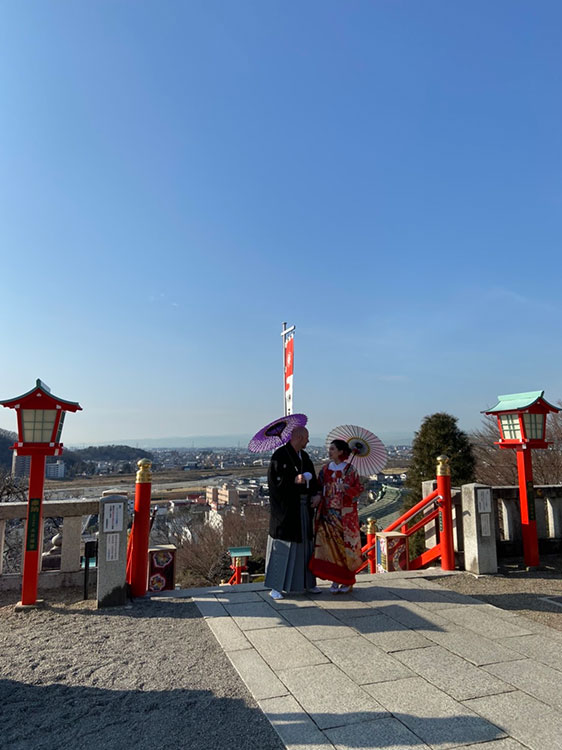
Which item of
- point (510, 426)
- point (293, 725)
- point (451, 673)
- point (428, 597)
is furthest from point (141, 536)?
point (510, 426)

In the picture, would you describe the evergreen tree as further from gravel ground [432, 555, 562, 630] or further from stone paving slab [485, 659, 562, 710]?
stone paving slab [485, 659, 562, 710]

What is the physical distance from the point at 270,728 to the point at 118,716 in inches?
35.5

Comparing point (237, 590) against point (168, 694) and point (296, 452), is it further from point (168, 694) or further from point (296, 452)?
point (168, 694)

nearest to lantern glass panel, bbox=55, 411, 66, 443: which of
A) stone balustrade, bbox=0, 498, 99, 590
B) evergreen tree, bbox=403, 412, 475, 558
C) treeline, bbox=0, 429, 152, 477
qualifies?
stone balustrade, bbox=0, 498, 99, 590

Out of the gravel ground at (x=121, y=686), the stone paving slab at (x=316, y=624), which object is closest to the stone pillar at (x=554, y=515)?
the stone paving slab at (x=316, y=624)

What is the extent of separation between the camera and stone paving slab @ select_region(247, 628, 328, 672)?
3.49 metres

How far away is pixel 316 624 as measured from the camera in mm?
4355

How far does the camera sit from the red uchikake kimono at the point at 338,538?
17.1 ft

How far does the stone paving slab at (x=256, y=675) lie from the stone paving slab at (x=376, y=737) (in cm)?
56

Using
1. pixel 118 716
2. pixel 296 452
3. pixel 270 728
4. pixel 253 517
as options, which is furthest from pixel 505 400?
Answer: pixel 253 517

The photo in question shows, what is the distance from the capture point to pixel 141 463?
5.07 meters

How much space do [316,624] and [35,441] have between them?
11.2ft

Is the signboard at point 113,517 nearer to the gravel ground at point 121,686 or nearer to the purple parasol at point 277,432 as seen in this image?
the gravel ground at point 121,686

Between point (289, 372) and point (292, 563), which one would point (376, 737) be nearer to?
point (292, 563)
